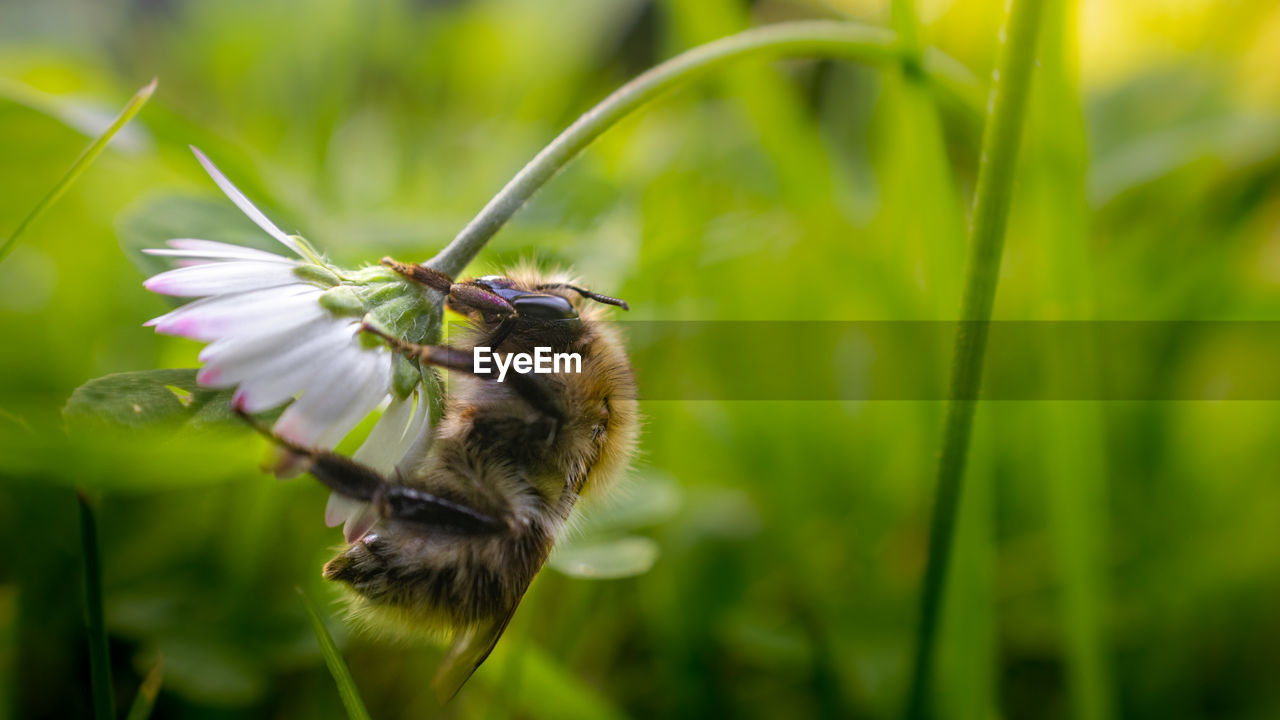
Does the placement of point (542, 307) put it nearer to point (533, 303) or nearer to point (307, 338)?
point (533, 303)

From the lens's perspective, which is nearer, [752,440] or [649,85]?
[649,85]

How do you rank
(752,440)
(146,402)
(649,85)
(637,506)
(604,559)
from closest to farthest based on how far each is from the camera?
(146,402)
(649,85)
(604,559)
(637,506)
(752,440)

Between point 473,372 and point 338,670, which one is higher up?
point 473,372

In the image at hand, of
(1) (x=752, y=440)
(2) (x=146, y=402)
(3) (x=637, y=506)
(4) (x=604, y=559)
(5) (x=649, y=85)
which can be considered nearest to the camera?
(2) (x=146, y=402)

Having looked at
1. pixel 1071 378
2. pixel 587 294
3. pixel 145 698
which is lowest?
pixel 145 698

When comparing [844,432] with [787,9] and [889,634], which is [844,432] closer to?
[889,634]

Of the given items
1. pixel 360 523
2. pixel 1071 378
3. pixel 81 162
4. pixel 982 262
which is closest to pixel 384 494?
pixel 360 523

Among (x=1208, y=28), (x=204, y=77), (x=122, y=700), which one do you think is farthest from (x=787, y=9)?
(x=122, y=700)
